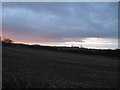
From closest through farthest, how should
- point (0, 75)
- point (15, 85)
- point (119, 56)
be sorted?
point (15, 85)
point (0, 75)
point (119, 56)

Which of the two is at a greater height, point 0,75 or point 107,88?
point 0,75

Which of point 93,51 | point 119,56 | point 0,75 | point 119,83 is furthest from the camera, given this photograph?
point 93,51

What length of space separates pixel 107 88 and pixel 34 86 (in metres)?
4.22

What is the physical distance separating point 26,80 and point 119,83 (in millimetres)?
6139

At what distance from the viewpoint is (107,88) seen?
1143cm

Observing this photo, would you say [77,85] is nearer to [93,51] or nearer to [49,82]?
[49,82]

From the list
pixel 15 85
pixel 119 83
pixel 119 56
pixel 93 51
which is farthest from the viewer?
pixel 93 51

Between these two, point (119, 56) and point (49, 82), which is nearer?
point (49, 82)

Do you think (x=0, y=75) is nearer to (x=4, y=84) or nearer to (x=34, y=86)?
(x=4, y=84)

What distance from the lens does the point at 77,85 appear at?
1112 cm

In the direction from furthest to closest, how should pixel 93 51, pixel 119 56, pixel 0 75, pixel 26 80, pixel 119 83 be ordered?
pixel 93 51 → pixel 119 56 → pixel 119 83 → pixel 0 75 → pixel 26 80

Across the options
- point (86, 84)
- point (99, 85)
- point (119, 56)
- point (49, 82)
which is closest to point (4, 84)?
point (49, 82)

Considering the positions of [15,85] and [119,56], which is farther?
[119,56]

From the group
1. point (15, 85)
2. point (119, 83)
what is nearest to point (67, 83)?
point (15, 85)
